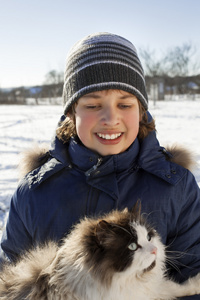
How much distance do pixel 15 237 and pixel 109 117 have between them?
3.47 ft

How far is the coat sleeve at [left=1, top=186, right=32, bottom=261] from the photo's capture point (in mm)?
1889

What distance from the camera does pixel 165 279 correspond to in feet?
5.42

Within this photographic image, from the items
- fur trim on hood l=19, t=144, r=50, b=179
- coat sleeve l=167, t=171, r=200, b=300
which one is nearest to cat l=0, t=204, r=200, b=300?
coat sleeve l=167, t=171, r=200, b=300

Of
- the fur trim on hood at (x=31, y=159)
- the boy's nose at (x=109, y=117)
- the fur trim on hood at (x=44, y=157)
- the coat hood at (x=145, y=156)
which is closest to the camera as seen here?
the boy's nose at (x=109, y=117)

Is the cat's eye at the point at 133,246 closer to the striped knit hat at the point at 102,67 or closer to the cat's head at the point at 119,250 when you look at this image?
the cat's head at the point at 119,250

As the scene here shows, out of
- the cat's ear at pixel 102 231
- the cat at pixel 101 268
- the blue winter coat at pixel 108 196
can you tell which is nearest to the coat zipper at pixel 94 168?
the blue winter coat at pixel 108 196

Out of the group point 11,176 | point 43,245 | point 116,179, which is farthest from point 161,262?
point 11,176

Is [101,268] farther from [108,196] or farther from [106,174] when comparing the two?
[106,174]

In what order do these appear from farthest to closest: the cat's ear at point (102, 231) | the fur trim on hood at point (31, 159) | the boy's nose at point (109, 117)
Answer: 1. the fur trim on hood at point (31, 159)
2. the boy's nose at point (109, 117)
3. the cat's ear at point (102, 231)

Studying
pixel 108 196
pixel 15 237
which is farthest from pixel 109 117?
pixel 15 237

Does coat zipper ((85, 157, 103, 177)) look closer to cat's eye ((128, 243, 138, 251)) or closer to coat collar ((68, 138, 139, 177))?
coat collar ((68, 138, 139, 177))

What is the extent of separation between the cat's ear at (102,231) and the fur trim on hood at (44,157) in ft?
2.81

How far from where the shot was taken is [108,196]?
69.6 inches

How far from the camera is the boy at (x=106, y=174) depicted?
67.5 inches
